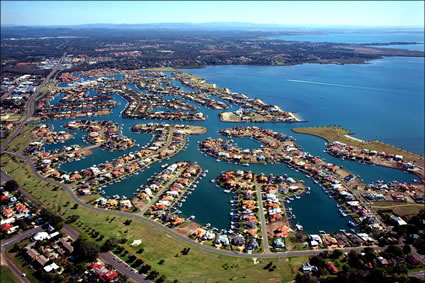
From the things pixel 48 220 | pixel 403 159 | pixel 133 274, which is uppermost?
pixel 403 159

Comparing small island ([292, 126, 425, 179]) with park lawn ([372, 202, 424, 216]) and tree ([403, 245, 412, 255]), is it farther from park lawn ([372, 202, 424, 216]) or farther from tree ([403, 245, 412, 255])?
tree ([403, 245, 412, 255])

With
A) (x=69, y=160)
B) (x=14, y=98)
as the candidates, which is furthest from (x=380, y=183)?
(x=14, y=98)

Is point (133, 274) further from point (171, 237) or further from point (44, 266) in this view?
point (44, 266)

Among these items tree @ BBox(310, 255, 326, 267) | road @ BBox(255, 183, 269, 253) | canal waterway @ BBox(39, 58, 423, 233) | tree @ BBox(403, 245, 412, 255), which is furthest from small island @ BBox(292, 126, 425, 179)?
tree @ BBox(310, 255, 326, 267)

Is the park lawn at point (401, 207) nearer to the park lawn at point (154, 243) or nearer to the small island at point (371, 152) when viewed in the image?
the small island at point (371, 152)

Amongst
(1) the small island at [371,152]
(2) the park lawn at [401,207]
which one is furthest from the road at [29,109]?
(2) the park lawn at [401,207]

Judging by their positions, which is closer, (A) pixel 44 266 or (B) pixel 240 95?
(A) pixel 44 266
